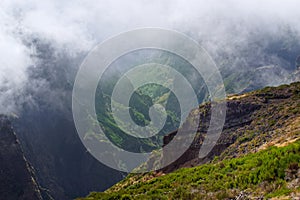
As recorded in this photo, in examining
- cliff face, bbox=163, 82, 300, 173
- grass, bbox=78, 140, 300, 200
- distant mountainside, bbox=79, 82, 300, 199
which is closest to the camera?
grass, bbox=78, 140, 300, 200

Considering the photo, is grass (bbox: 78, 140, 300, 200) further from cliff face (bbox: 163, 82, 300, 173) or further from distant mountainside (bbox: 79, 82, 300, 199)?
cliff face (bbox: 163, 82, 300, 173)

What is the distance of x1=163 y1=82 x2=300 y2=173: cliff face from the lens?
87062mm

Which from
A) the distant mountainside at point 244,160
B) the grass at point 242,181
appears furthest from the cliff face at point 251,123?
the grass at point 242,181

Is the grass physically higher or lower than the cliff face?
lower

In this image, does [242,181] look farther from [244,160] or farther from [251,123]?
[251,123]

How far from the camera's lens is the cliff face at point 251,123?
286ft

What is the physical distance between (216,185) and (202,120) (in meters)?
67.3

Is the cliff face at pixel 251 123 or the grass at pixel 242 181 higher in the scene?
the cliff face at pixel 251 123

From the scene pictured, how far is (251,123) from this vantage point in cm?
10325

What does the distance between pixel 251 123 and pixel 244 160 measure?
134ft

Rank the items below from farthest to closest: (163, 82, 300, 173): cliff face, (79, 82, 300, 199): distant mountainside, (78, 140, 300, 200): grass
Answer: (163, 82, 300, 173): cliff face
(79, 82, 300, 199): distant mountainside
(78, 140, 300, 200): grass

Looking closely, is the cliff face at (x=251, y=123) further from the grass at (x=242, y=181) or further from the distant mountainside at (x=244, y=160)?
the grass at (x=242, y=181)

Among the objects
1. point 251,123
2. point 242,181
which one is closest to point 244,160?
point 242,181

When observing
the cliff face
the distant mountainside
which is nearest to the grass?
the distant mountainside
